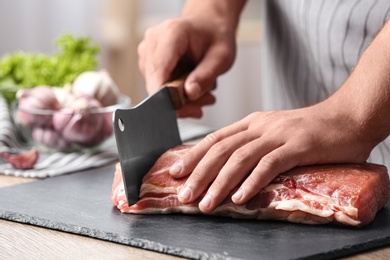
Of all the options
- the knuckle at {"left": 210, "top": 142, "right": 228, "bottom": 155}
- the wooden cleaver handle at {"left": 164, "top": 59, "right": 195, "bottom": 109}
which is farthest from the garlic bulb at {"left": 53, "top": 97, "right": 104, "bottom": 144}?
the knuckle at {"left": 210, "top": 142, "right": 228, "bottom": 155}

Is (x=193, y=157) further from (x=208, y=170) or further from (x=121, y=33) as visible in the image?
(x=121, y=33)

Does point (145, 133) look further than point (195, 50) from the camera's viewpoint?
No

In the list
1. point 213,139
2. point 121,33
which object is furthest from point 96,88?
point 121,33

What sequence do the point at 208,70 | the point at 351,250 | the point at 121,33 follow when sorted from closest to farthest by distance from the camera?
the point at 351,250 < the point at 208,70 < the point at 121,33

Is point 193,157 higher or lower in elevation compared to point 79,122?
higher

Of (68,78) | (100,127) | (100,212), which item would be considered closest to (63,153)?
(100,127)

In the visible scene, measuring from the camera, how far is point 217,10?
220 cm

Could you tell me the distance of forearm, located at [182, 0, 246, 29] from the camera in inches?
85.5

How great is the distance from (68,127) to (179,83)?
41 cm

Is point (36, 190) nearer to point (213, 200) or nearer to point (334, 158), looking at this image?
point (213, 200)

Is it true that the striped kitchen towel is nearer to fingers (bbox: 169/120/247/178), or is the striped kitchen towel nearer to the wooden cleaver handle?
the wooden cleaver handle

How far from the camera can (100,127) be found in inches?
85.7

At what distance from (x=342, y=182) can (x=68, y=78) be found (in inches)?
46.9

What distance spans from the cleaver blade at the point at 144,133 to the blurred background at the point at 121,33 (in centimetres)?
285
